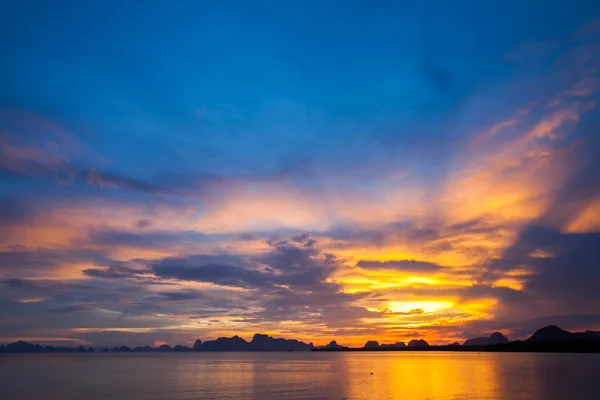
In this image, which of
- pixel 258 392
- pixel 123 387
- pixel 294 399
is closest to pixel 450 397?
pixel 294 399

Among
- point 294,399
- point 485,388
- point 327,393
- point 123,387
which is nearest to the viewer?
point 294,399

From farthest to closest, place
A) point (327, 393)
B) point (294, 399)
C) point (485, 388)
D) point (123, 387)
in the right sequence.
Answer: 1. point (123, 387)
2. point (485, 388)
3. point (327, 393)
4. point (294, 399)

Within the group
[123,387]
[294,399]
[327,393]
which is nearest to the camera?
[294,399]

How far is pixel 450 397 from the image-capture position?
194 feet

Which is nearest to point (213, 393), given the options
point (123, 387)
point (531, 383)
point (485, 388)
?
point (123, 387)

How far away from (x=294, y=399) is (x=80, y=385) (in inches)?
1690

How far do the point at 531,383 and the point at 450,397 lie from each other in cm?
2750

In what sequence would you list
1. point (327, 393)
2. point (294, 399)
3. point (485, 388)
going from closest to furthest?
point (294, 399) → point (327, 393) → point (485, 388)

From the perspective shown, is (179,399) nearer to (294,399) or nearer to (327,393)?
(294,399)

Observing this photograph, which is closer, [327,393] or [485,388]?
[327,393]

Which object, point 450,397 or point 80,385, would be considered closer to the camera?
point 450,397

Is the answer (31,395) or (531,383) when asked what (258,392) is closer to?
(31,395)

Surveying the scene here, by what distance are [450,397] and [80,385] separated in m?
59.4

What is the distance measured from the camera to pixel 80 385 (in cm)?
7881
